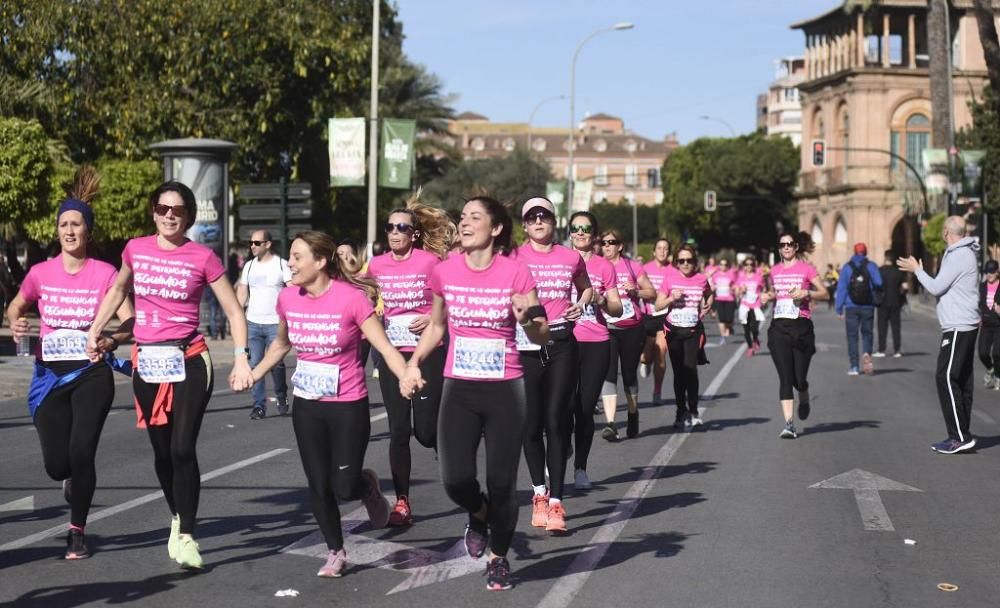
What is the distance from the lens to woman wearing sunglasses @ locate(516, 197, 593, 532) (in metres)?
8.95

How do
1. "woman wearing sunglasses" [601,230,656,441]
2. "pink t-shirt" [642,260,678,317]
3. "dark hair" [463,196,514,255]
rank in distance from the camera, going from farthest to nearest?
"pink t-shirt" [642,260,678,317], "woman wearing sunglasses" [601,230,656,441], "dark hair" [463,196,514,255]

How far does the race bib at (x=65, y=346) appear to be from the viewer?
25.9 feet

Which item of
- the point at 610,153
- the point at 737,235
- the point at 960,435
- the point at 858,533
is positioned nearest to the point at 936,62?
the point at 960,435

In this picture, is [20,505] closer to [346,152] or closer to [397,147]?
[346,152]

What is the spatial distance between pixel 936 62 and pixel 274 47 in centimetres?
2158

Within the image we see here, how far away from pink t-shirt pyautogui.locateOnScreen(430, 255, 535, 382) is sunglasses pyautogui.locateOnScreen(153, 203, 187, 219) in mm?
1382

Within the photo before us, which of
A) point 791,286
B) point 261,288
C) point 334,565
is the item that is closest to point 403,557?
A: point 334,565

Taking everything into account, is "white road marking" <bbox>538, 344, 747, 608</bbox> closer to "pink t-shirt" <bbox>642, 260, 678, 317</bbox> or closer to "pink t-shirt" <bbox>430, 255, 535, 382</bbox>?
"pink t-shirt" <bbox>430, 255, 535, 382</bbox>

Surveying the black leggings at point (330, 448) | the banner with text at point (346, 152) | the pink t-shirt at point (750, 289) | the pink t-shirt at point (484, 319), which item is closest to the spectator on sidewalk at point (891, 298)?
the pink t-shirt at point (750, 289)

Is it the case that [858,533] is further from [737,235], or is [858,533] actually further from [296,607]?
[737,235]

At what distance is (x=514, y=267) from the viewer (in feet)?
24.0

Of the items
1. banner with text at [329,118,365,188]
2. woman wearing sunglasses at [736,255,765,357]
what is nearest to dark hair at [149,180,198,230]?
woman wearing sunglasses at [736,255,765,357]

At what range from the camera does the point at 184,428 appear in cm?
754

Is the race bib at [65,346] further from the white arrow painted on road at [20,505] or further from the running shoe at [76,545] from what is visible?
the white arrow painted on road at [20,505]
